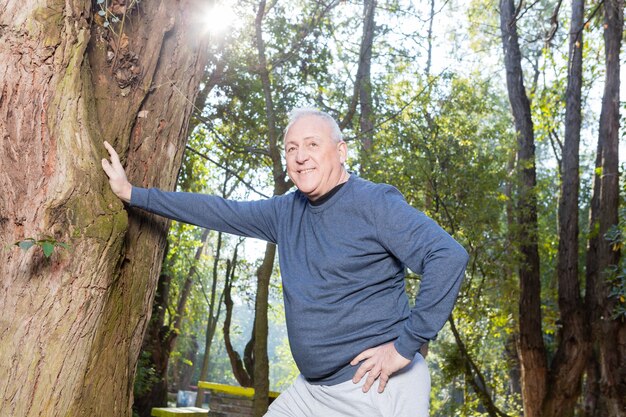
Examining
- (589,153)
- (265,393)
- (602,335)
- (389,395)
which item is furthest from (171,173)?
(589,153)

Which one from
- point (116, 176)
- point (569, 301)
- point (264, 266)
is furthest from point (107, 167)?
point (569, 301)

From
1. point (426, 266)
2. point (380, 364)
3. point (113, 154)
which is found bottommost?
point (380, 364)

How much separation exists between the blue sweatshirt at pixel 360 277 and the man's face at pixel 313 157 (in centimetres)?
8

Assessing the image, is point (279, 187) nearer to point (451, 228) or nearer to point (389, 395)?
point (451, 228)

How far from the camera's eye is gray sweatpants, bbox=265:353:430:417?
3004mm

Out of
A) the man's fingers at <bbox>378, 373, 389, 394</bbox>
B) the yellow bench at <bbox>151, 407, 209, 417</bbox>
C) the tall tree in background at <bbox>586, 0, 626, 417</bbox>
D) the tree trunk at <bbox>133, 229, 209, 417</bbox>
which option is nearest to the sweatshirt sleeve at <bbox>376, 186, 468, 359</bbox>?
the man's fingers at <bbox>378, 373, 389, 394</bbox>

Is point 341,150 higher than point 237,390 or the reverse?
higher

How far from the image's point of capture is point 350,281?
3094 millimetres

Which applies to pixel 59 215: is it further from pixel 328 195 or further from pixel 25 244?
pixel 328 195

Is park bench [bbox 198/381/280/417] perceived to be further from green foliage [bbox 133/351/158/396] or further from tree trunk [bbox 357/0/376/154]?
tree trunk [bbox 357/0/376/154]

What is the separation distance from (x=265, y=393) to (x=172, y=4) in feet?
27.0

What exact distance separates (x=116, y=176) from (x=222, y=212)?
0.53 metres

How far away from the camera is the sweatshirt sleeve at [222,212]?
3523 mm

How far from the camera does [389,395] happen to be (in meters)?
3.03
